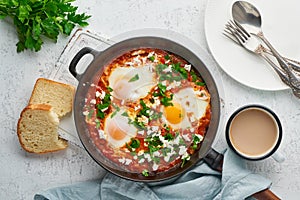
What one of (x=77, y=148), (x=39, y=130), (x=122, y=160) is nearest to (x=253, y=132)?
(x=122, y=160)

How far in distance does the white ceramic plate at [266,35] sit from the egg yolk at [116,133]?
400 mm

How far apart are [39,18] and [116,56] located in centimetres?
29

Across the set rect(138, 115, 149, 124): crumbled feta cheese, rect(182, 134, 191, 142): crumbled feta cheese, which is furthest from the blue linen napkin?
rect(138, 115, 149, 124): crumbled feta cheese

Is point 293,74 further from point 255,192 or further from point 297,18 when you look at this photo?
point 255,192

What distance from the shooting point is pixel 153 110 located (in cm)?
179

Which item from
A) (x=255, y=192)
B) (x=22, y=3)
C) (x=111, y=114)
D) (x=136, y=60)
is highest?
(x=22, y=3)

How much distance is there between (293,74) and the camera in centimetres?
186

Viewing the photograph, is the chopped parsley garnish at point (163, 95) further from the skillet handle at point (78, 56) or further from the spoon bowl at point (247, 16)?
the spoon bowl at point (247, 16)

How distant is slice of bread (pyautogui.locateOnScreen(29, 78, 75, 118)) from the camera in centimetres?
192

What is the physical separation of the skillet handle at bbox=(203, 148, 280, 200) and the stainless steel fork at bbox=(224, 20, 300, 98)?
0.33m

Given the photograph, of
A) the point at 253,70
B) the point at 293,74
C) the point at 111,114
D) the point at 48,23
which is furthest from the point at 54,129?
the point at 293,74

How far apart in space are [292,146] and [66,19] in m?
0.87

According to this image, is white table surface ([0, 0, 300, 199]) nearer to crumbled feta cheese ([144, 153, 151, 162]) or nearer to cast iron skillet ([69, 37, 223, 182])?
cast iron skillet ([69, 37, 223, 182])

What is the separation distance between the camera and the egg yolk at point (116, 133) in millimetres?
1805
